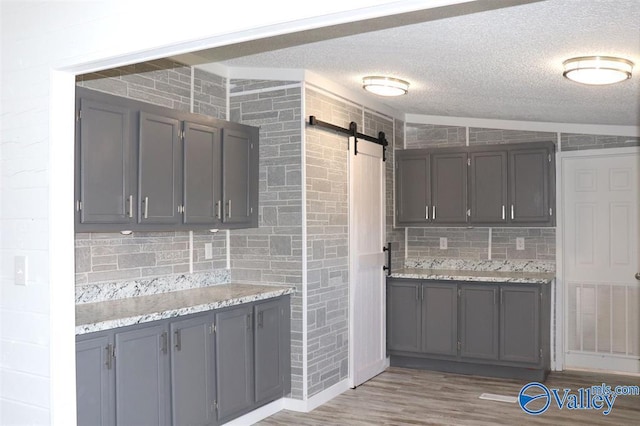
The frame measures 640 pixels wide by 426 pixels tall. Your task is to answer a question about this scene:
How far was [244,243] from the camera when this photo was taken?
4891 millimetres

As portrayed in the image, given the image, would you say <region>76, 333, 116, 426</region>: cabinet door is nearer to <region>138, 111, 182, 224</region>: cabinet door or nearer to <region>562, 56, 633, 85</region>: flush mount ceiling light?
<region>138, 111, 182, 224</region>: cabinet door

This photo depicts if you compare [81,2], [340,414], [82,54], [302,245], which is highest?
[81,2]

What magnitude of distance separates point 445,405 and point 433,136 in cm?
278

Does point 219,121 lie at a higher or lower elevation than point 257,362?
higher

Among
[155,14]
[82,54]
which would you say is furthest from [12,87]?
[155,14]

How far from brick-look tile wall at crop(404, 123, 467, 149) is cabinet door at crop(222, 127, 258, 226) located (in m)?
2.13

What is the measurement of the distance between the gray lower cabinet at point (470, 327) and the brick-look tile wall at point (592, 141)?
1.37 m

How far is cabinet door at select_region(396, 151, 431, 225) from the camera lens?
6156mm

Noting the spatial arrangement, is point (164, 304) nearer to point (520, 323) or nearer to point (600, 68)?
point (600, 68)

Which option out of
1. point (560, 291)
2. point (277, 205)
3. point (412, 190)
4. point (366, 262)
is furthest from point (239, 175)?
point (560, 291)

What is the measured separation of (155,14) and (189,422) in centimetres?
248

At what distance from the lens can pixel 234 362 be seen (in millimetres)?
4129

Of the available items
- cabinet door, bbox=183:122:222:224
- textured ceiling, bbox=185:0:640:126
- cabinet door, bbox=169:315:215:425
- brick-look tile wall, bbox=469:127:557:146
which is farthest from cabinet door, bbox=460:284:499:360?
cabinet door, bbox=169:315:215:425

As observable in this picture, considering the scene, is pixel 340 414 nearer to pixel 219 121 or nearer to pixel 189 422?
pixel 189 422
